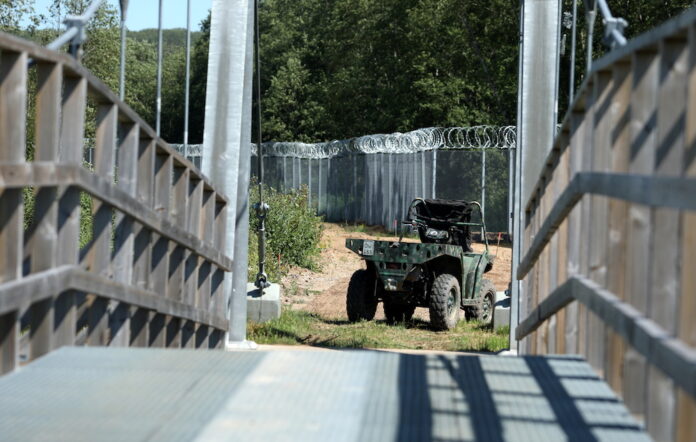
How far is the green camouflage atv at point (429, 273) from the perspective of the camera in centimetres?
1338

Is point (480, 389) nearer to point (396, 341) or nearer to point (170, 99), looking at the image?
point (396, 341)

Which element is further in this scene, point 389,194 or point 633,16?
point 633,16

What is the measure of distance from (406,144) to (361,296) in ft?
55.4

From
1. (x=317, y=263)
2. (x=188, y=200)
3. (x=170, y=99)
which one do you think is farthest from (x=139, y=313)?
(x=170, y=99)

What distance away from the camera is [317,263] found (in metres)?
21.4

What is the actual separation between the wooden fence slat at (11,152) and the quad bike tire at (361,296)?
9.82 metres

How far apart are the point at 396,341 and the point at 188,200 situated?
5628mm

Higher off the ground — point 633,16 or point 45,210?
point 633,16

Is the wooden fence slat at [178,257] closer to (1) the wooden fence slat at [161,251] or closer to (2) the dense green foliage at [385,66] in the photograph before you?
(1) the wooden fence slat at [161,251]

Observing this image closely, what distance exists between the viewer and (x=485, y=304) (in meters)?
15.1

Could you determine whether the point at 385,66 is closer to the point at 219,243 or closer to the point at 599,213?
the point at 219,243

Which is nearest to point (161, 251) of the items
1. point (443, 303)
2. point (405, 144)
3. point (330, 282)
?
point (443, 303)

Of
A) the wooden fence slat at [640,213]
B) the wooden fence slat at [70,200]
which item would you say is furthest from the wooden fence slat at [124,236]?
the wooden fence slat at [640,213]

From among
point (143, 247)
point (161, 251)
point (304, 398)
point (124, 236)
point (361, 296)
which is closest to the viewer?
point (304, 398)
